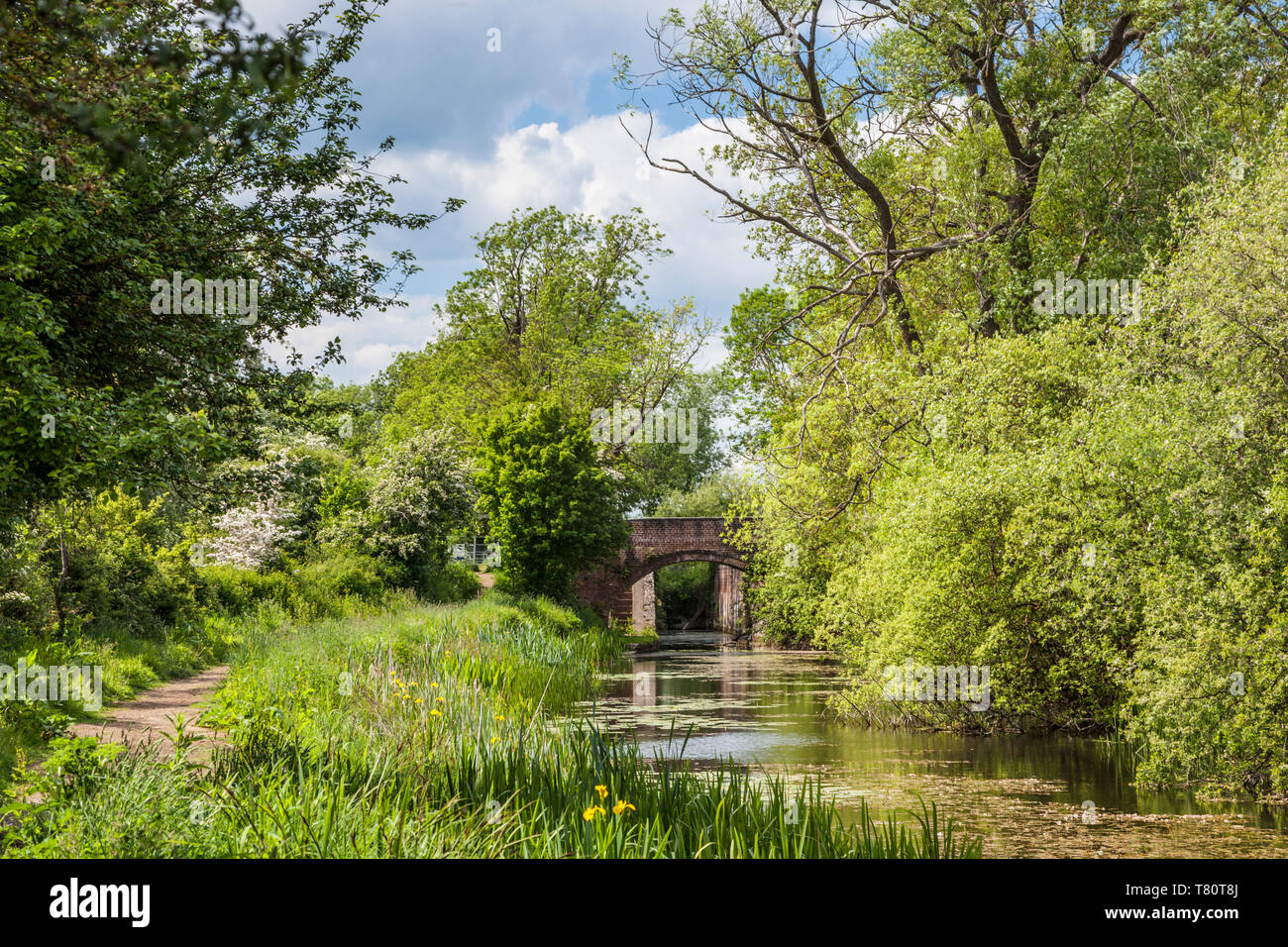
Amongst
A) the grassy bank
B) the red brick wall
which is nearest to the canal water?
the grassy bank

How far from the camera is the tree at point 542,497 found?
90.3 feet

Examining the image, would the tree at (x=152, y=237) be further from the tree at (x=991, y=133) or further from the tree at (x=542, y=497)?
the tree at (x=542, y=497)

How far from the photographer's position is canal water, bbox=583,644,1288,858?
25.6ft

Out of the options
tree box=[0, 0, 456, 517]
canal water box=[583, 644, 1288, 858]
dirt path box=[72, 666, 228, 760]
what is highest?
tree box=[0, 0, 456, 517]

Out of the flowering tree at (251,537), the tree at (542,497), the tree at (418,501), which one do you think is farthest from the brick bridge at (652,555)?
the flowering tree at (251,537)

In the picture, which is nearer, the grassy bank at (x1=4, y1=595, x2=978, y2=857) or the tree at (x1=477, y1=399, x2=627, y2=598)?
the grassy bank at (x1=4, y1=595, x2=978, y2=857)

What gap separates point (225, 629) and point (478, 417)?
18.3 meters

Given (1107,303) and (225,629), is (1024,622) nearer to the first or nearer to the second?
(1107,303)

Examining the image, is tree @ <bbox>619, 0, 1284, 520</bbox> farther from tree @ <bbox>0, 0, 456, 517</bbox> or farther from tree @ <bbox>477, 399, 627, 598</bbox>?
tree @ <bbox>477, 399, 627, 598</bbox>

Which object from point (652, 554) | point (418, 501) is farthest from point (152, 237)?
point (652, 554)

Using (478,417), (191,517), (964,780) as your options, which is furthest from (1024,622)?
(478,417)

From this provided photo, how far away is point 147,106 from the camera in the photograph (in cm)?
639

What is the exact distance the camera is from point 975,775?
34.1 feet

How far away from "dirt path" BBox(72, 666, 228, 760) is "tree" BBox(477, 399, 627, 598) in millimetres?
15426
